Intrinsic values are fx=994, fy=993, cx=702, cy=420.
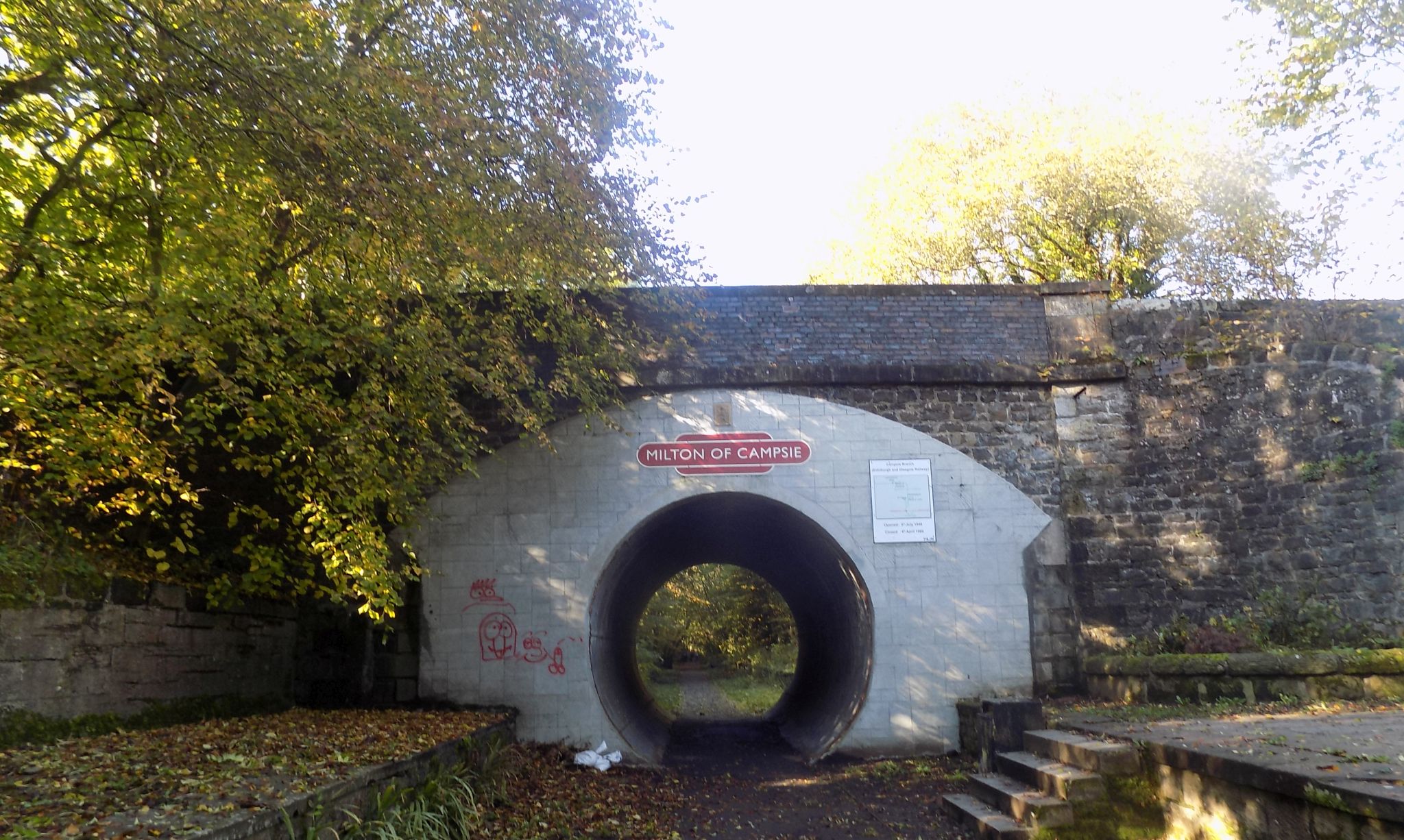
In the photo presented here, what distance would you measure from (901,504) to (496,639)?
4570 millimetres

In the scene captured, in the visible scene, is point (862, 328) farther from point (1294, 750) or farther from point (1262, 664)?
point (1294, 750)

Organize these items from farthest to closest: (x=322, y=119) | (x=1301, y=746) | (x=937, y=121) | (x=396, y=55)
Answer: (x=937, y=121)
(x=396, y=55)
(x=322, y=119)
(x=1301, y=746)

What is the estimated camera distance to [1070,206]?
2192cm

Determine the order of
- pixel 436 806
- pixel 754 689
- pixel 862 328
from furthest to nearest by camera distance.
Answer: pixel 754 689
pixel 862 328
pixel 436 806

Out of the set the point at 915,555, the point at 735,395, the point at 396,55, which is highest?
the point at 396,55

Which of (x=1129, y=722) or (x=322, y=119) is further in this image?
(x=1129, y=722)

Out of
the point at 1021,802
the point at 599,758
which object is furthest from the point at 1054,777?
the point at 599,758

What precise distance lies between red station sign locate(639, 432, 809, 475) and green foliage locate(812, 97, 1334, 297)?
1181 cm

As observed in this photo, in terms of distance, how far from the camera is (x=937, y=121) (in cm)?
2392

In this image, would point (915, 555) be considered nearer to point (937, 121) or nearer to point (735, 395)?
point (735, 395)

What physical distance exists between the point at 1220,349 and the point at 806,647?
9.36 m

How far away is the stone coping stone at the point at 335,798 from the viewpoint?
4414 mm

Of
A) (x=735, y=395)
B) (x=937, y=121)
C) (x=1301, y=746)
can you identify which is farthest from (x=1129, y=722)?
(x=937, y=121)

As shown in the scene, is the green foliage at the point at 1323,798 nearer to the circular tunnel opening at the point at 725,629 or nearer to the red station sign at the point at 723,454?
the red station sign at the point at 723,454
